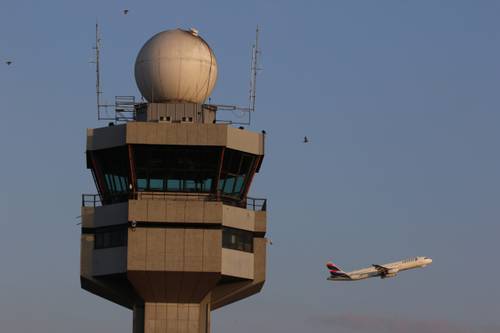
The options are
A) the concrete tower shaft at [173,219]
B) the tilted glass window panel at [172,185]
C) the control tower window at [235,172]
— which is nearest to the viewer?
the concrete tower shaft at [173,219]

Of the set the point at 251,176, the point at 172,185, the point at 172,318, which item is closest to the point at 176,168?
the point at 172,185

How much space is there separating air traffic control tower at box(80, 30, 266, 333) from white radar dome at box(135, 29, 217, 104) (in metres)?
0.08

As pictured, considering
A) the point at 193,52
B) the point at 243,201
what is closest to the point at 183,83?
the point at 193,52

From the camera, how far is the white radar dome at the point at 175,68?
129 m

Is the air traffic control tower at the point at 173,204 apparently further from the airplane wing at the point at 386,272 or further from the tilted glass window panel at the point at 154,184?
the airplane wing at the point at 386,272

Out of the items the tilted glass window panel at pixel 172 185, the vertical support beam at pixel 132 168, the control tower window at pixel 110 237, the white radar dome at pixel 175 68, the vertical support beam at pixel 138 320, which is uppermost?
the white radar dome at pixel 175 68

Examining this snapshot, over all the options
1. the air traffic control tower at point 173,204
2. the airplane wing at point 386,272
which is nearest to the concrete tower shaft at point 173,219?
the air traffic control tower at point 173,204

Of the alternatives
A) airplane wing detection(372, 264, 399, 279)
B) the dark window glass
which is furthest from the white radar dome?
airplane wing detection(372, 264, 399, 279)

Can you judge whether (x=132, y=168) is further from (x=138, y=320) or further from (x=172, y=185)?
(x=138, y=320)

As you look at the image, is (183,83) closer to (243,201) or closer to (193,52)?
(193,52)

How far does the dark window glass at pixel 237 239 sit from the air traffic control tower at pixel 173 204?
8 cm

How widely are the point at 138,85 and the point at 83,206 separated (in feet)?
35.2

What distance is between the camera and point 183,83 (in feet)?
425

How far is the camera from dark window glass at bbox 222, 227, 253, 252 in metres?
128
